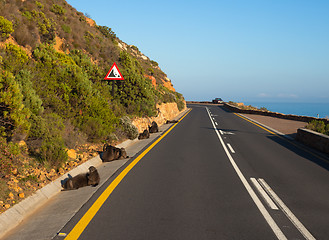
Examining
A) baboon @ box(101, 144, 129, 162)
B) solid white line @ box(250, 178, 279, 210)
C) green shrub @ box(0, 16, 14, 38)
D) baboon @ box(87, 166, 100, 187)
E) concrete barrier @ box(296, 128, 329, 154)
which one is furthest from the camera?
green shrub @ box(0, 16, 14, 38)

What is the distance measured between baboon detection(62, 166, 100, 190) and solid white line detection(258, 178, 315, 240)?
13.6 feet

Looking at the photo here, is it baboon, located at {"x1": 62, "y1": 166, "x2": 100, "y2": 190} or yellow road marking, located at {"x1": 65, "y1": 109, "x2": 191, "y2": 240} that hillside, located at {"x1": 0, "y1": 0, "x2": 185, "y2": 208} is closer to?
baboon, located at {"x1": 62, "y1": 166, "x2": 100, "y2": 190}

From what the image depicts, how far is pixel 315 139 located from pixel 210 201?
9554 millimetres

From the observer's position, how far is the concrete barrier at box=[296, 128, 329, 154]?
38.1ft

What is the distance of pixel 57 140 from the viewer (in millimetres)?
7582

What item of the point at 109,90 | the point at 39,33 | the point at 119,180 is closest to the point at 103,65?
the point at 39,33

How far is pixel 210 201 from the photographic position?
551cm

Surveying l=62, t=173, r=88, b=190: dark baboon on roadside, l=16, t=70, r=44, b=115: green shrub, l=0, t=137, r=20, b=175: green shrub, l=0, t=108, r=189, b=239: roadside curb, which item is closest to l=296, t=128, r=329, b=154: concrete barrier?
l=62, t=173, r=88, b=190: dark baboon on roadside

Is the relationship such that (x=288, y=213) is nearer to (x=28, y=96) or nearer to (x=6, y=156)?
(x=6, y=156)

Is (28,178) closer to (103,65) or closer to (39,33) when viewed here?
(39,33)

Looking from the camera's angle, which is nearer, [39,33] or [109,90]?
[109,90]

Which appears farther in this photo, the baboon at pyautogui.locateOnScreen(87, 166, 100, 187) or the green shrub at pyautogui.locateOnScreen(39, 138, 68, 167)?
the green shrub at pyautogui.locateOnScreen(39, 138, 68, 167)

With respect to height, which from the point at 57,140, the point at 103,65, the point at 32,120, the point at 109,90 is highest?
the point at 103,65

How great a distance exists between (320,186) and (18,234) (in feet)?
22.4
